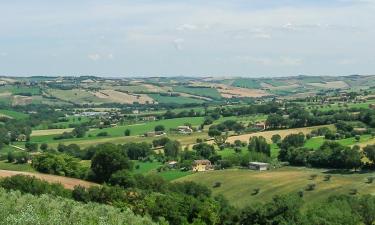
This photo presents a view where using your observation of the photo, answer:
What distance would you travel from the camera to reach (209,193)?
73.8 meters

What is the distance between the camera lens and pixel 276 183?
85.6 metres

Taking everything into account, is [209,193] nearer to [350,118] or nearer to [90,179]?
[90,179]

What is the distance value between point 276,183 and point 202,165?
22.4 m

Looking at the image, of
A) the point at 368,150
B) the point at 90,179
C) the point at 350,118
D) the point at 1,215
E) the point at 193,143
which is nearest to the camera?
the point at 1,215

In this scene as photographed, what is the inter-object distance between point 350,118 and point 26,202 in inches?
4176

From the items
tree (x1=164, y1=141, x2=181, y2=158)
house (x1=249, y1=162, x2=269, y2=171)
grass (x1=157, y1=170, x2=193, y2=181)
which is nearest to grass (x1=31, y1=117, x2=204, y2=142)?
tree (x1=164, y1=141, x2=181, y2=158)

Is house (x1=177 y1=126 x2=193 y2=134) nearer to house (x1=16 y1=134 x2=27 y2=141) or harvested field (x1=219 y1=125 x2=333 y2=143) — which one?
harvested field (x1=219 y1=125 x2=333 y2=143)

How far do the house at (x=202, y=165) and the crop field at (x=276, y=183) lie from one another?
6.17 meters

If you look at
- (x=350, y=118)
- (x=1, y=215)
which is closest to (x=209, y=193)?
(x=1, y=215)

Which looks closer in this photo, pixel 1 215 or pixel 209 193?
pixel 1 215

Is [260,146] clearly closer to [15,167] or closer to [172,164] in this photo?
[172,164]

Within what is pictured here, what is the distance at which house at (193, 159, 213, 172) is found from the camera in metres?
104

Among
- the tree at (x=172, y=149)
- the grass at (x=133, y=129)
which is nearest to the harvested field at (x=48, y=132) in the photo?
the grass at (x=133, y=129)

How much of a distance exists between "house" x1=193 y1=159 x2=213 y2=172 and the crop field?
6.17 meters
